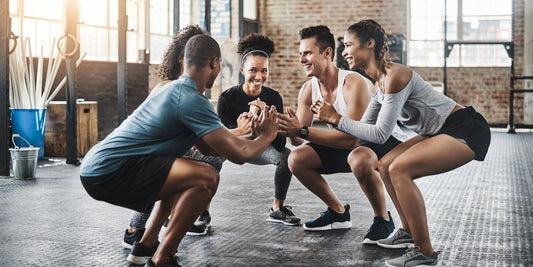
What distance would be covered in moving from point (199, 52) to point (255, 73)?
1199 millimetres

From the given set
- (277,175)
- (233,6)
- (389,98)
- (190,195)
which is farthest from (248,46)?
(233,6)

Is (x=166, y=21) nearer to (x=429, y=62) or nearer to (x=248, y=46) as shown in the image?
(x=429, y=62)

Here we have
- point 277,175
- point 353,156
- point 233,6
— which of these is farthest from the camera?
point 233,6

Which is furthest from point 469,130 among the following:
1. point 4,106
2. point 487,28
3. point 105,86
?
point 487,28

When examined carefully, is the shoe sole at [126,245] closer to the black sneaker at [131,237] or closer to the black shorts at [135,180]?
the black sneaker at [131,237]

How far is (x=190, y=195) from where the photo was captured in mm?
2396

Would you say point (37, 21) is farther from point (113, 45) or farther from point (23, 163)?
point (23, 163)

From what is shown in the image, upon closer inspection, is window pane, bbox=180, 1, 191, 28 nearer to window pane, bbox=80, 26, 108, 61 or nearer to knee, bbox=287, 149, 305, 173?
window pane, bbox=80, 26, 108, 61

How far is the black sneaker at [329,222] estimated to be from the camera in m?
3.38

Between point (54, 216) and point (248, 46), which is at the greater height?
point (248, 46)

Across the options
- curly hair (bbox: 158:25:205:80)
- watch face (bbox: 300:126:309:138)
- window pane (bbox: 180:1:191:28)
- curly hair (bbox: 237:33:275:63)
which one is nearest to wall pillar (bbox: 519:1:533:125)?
window pane (bbox: 180:1:191:28)

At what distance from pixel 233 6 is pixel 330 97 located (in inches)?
344

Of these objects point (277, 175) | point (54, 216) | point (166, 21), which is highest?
point (166, 21)

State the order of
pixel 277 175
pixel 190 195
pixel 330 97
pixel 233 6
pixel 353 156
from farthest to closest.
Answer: pixel 233 6, pixel 277 175, pixel 330 97, pixel 353 156, pixel 190 195
